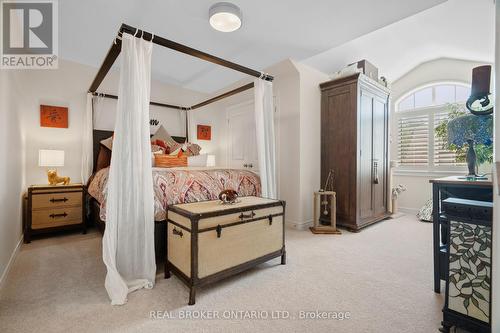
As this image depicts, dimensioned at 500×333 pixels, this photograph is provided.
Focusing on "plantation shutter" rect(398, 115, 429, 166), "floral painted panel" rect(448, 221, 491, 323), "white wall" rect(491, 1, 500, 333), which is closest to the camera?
"white wall" rect(491, 1, 500, 333)

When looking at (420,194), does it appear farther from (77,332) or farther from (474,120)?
(77,332)

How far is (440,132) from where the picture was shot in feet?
14.4

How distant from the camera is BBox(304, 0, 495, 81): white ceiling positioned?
10.0 feet

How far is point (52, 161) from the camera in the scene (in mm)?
3201

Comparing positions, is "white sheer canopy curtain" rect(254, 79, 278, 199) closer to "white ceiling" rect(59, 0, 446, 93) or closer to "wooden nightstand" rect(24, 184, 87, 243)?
"white ceiling" rect(59, 0, 446, 93)

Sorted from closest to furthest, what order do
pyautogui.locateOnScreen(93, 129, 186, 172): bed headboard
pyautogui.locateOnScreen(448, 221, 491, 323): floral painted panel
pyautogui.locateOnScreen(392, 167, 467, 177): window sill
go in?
pyautogui.locateOnScreen(448, 221, 491, 323): floral painted panel, pyautogui.locateOnScreen(93, 129, 186, 172): bed headboard, pyautogui.locateOnScreen(392, 167, 467, 177): window sill

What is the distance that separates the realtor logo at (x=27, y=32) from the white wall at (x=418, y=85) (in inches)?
236

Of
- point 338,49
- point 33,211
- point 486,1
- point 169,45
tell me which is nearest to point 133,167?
point 169,45

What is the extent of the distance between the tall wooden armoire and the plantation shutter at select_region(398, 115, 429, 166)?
121 centimetres

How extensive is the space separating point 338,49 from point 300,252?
3.15m

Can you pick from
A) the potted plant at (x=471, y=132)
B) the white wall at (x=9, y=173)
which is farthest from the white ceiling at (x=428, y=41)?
the white wall at (x=9, y=173)

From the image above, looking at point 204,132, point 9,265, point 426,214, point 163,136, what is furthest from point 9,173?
point 426,214

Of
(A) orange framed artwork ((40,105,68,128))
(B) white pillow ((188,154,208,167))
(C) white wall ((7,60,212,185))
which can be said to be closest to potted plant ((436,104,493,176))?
(B) white pillow ((188,154,208,167))

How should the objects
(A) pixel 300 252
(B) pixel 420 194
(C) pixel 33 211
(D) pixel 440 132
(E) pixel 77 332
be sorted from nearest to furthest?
(E) pixel 77 332 → (A) pixel 300 252 → (C) pixel 33 211 → (D) pixel 440 132 → (B) pixel 420 194
